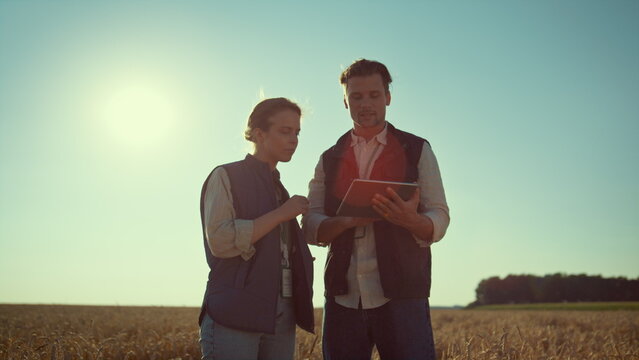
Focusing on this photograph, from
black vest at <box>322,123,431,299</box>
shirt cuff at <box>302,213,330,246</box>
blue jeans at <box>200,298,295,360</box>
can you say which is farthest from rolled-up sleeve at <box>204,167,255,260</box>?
black vest at <box>322,123,431,299</box>

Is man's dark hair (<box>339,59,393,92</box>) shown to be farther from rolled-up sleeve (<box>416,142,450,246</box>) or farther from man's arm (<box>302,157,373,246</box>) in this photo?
man's arm (<box>302,157,373,246</box>)

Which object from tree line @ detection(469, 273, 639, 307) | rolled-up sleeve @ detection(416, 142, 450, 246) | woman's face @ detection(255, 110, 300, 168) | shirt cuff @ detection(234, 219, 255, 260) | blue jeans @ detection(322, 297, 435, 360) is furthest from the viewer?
tree line @ detection(469, 273, 639, 307)

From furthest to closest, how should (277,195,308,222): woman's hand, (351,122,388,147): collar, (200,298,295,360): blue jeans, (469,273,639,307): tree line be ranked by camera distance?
(469,273,639,307): tree line
(351,122,388,147): collar
(277,195,308,222): woman's hand
(200,298,295,360): blue jeans

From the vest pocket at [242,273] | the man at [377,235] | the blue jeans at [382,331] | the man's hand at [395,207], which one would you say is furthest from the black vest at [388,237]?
the vest pocket at [242,273]

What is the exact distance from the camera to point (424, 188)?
3611mm

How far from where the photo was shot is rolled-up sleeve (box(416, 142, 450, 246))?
3.44m

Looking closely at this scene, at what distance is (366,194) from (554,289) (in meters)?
114

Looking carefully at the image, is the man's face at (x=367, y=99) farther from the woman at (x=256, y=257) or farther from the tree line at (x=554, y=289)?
the tree line at (x=554, y=289)

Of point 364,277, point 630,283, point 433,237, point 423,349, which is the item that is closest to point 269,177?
point 364,277

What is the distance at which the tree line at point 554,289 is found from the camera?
98125 mm

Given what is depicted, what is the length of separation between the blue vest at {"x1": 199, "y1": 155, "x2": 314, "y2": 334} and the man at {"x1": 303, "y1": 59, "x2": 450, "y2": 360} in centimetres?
26

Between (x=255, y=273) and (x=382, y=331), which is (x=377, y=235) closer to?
(x=382, y=331)

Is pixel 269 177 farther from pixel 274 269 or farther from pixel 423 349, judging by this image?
pixel 423 349

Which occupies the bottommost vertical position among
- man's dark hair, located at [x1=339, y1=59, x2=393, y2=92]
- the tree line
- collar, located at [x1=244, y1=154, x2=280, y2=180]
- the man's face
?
the tree line
